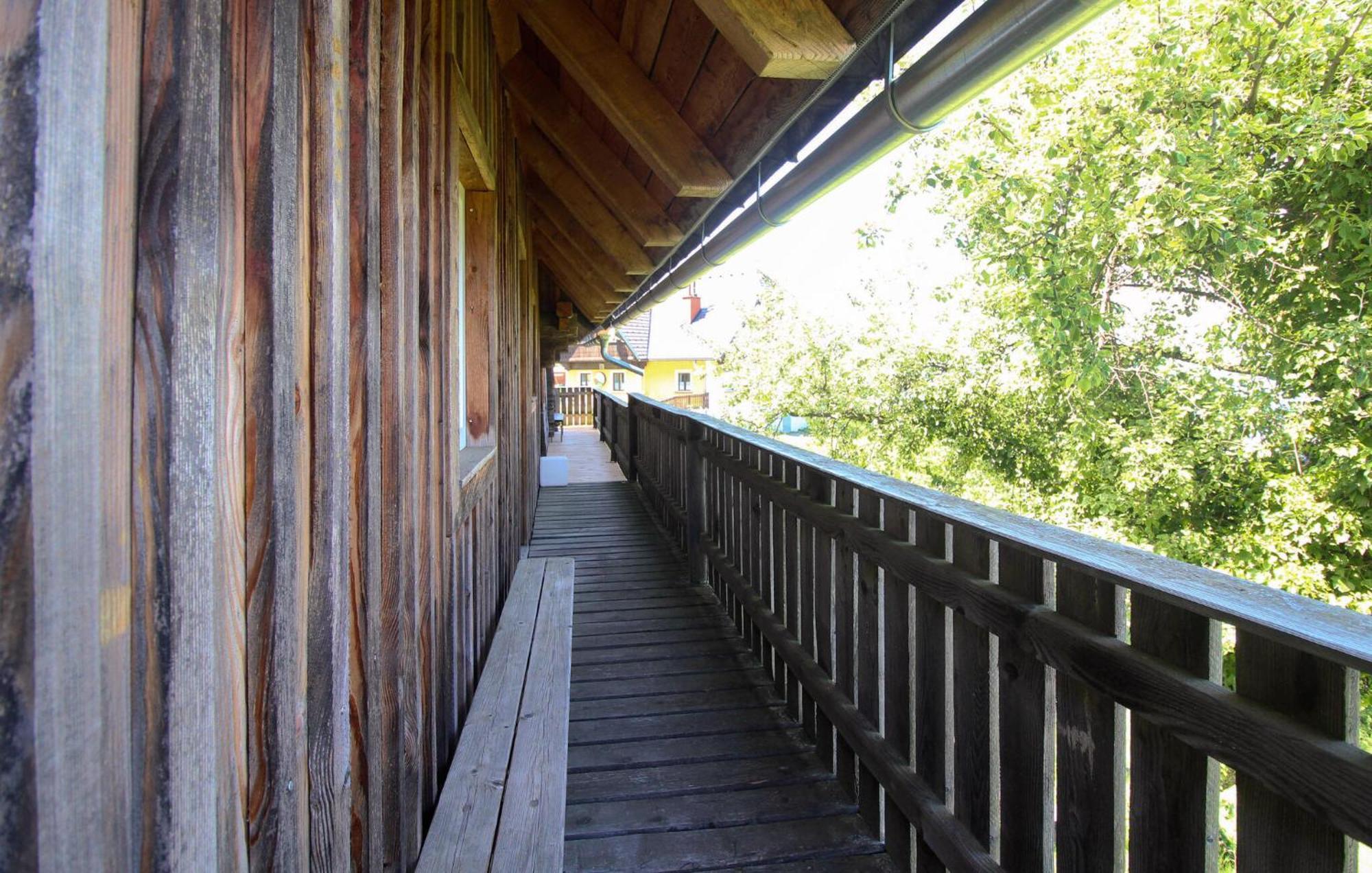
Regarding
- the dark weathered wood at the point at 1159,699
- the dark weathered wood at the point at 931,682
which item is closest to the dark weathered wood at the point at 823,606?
the dark weathered wood at the point at 931,682

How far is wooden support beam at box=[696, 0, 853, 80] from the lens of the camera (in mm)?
1851

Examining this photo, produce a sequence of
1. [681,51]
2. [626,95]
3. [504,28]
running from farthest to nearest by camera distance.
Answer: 1. [504,28]
2. [626,95]
3. [681,51]

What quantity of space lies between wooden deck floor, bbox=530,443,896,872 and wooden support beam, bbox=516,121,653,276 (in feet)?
7.65

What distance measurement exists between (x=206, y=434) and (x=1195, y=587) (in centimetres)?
117

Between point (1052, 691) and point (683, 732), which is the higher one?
point (1052, 691)

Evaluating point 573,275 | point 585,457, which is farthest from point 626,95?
point 585,457

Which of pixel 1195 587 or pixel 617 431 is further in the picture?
pixel 617 431

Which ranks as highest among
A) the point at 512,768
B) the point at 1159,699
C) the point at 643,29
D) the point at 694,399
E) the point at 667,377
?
the point at 667,377

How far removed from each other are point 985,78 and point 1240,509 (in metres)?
10.6

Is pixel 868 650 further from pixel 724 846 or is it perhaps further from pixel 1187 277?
pixel 1187 277

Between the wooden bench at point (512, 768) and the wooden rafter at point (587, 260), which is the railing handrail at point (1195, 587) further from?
the wooden rafter at point (587, 260)

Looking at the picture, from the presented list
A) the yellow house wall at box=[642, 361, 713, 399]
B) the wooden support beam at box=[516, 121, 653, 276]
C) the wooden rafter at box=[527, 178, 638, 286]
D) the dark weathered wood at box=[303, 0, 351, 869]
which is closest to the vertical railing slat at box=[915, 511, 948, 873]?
the dark weathered wood at box=[303, 0, 351, 869]

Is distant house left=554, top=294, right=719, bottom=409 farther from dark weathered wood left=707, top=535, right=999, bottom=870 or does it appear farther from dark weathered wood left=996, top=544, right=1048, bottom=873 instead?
dark weathered wood left=996, top=544, right=1048, bottom=873

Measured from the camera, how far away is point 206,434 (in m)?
0.68
